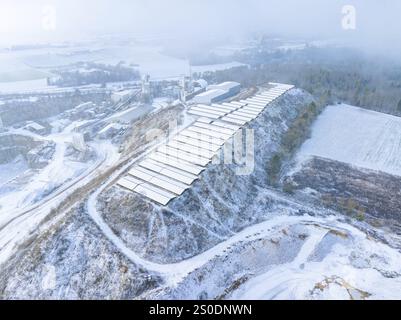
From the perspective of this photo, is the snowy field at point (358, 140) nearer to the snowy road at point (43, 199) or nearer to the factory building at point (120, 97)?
the snowy road at point (43, 199)

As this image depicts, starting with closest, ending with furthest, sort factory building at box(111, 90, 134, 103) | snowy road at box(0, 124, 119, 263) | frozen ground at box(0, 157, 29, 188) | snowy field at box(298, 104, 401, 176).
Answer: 1. snowy road at box(0, 124, 119, 263)
2. snowy field at box(298, 104, 401, 176)
3. frozen ground at box(0, 157, 29, 188)
4. factory building at box(111, 90, 134, 103)

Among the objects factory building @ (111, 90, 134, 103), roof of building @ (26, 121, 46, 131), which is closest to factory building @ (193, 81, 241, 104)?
factory building @ (111, 90, 134, 103)

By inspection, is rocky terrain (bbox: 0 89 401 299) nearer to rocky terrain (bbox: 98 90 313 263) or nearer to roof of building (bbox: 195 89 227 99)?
rocky terrain (bbox: 98 90 313 263)

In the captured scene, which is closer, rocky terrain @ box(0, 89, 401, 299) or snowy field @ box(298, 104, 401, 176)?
rocky terrain @ box(0, 89, 401, 299)

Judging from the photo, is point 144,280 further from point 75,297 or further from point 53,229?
point 53,229

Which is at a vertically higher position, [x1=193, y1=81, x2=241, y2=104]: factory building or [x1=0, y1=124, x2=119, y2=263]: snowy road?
[x1=193, y1=81, x2=241, y2=104]: factory building

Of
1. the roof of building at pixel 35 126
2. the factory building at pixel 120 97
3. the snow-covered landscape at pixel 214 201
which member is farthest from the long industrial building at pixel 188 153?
the roof of building at pixel 35 126
